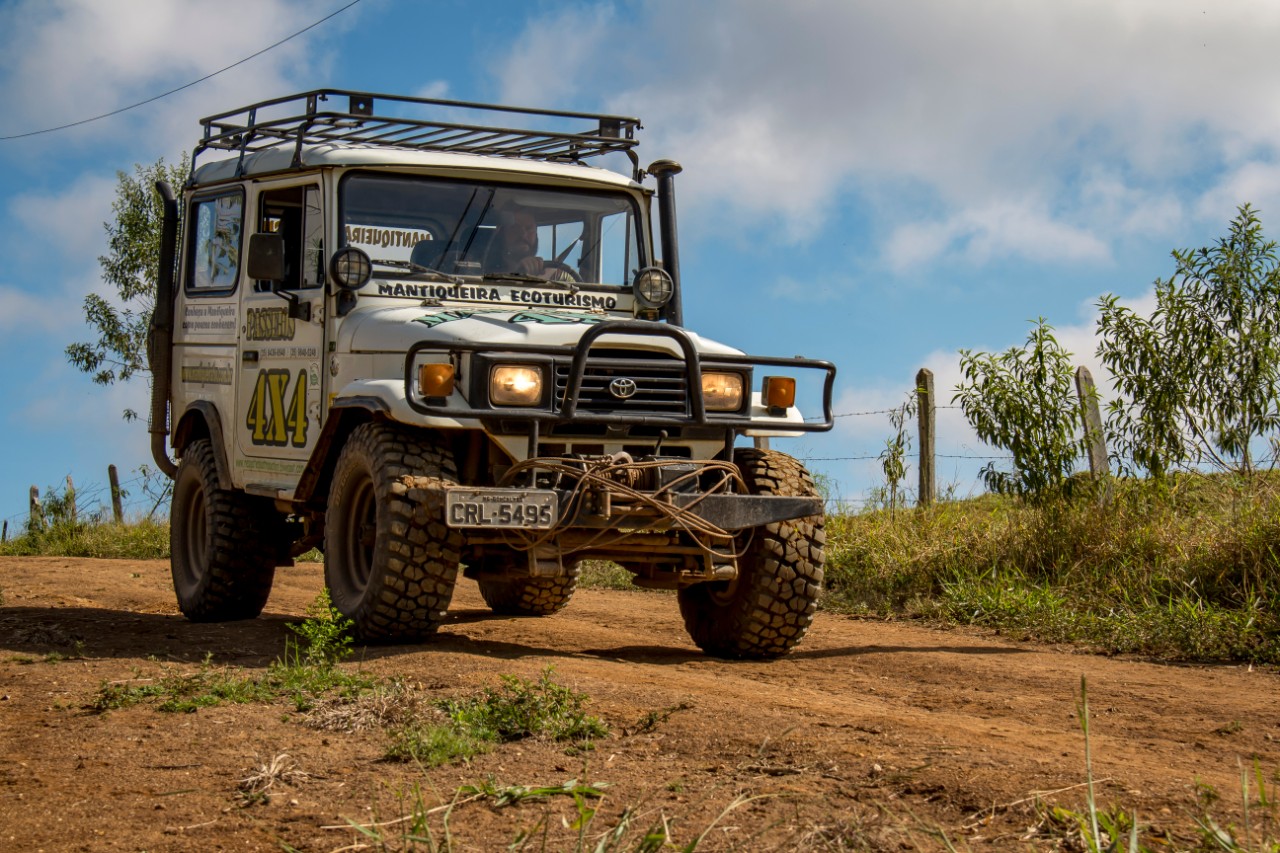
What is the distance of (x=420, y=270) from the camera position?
780cm

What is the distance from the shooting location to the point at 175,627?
8.33m

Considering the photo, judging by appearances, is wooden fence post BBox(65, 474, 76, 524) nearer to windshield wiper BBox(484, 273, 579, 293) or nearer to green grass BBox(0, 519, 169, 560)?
green grass BBox(0, 519, 169, 560)

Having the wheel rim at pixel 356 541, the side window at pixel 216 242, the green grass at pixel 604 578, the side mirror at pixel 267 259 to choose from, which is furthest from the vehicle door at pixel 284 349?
the green grass at pixel 604 578

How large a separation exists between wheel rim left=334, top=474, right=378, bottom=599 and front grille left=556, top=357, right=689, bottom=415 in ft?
3.85

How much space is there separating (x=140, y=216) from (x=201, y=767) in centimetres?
2216

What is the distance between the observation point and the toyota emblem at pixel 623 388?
6879mm

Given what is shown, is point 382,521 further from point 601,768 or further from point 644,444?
point 601,768

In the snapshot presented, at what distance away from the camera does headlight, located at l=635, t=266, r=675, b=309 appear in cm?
824

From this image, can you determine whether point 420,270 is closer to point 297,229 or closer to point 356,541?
point 297,229

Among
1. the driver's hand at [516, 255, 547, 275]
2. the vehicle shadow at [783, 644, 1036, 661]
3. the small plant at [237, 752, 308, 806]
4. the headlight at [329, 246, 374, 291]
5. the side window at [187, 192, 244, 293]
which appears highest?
the side window at [187, 192, 244, 293]

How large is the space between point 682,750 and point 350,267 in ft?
12.3

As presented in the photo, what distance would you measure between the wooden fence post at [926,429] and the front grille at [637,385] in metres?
5.66

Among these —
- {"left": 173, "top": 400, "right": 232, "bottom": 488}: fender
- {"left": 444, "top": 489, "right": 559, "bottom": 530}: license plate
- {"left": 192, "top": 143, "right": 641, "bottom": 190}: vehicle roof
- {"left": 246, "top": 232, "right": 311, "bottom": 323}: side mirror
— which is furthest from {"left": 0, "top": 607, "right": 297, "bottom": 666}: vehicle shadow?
{"left": 192, "top": 143, "right": 641, "bottom": 190}: vehicle roof

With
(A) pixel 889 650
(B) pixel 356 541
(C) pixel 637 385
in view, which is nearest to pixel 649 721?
(C) pixel 637 385
